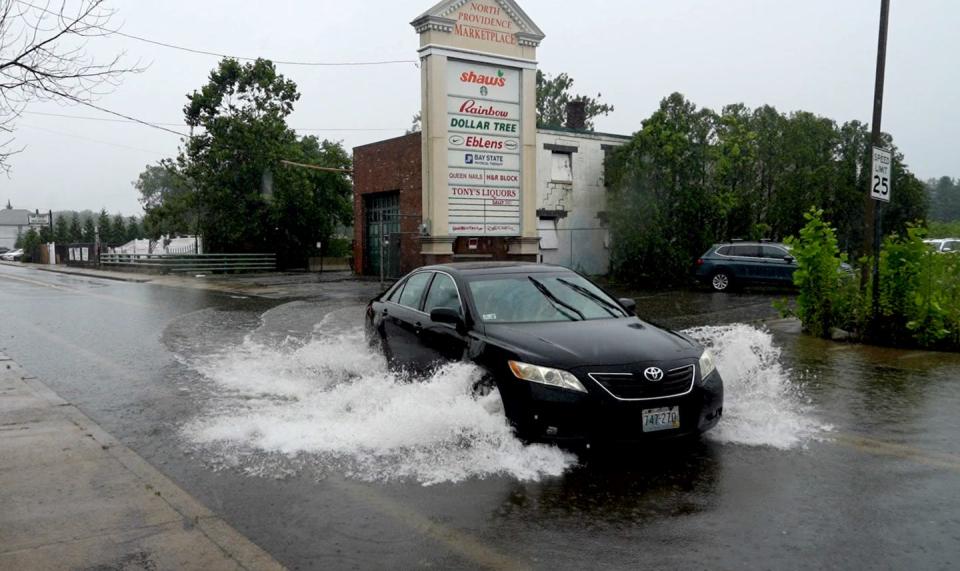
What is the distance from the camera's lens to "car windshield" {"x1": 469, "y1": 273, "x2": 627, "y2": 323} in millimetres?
6977

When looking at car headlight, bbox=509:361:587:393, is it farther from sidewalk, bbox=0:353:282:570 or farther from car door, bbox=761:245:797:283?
car door, bbox=761:245:797:283

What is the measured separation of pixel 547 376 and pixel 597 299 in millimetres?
2009

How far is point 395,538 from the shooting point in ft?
14.5

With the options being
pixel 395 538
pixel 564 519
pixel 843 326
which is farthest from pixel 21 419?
pixel 843 326

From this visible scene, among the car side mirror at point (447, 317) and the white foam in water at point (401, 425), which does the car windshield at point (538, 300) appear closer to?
the car side mirror at point (447, 317)

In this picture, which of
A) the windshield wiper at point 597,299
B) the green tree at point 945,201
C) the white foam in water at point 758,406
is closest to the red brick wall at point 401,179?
the white foam in water at point 758,406

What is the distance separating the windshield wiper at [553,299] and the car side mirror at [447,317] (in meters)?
0.90

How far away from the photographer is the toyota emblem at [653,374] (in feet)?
18.6

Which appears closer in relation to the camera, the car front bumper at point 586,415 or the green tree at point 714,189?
the car front bumper at point 586,415

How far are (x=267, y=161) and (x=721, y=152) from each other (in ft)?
65.6

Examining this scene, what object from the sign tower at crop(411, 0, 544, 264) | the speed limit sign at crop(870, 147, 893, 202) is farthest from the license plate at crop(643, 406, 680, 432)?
the sign tower at crop(411, 0, 544, 264)

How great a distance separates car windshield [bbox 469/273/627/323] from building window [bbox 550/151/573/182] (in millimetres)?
20818

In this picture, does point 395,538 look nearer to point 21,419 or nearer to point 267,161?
point 21,419

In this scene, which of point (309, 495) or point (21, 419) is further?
point (21, 419)
